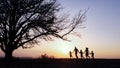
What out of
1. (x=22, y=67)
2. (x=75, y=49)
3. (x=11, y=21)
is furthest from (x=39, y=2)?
(x=22, y=67)

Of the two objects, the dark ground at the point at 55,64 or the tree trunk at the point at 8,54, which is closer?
the dark ground at the point at 55,64

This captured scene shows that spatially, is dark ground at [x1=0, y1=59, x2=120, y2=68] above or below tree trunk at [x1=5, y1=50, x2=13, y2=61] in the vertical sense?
below

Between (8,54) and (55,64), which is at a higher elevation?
(8,54)

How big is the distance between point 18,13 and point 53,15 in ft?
14.1

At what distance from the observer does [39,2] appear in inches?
1547

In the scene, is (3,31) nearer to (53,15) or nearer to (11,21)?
(11,21)

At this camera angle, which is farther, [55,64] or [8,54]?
[8,54]

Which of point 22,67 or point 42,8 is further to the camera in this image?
point 42,8

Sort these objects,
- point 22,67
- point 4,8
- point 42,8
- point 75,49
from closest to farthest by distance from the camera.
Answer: point 22,67, point 4,8, point 42,8, point 75,49

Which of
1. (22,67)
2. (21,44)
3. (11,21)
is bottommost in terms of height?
(22,67)

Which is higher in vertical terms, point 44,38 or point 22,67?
point 44,38

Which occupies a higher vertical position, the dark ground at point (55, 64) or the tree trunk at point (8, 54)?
the tree trunk at point (8, 54)

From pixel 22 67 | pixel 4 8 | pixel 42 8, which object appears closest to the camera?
pixel 22 67

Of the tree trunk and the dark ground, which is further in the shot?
the tree trunk
